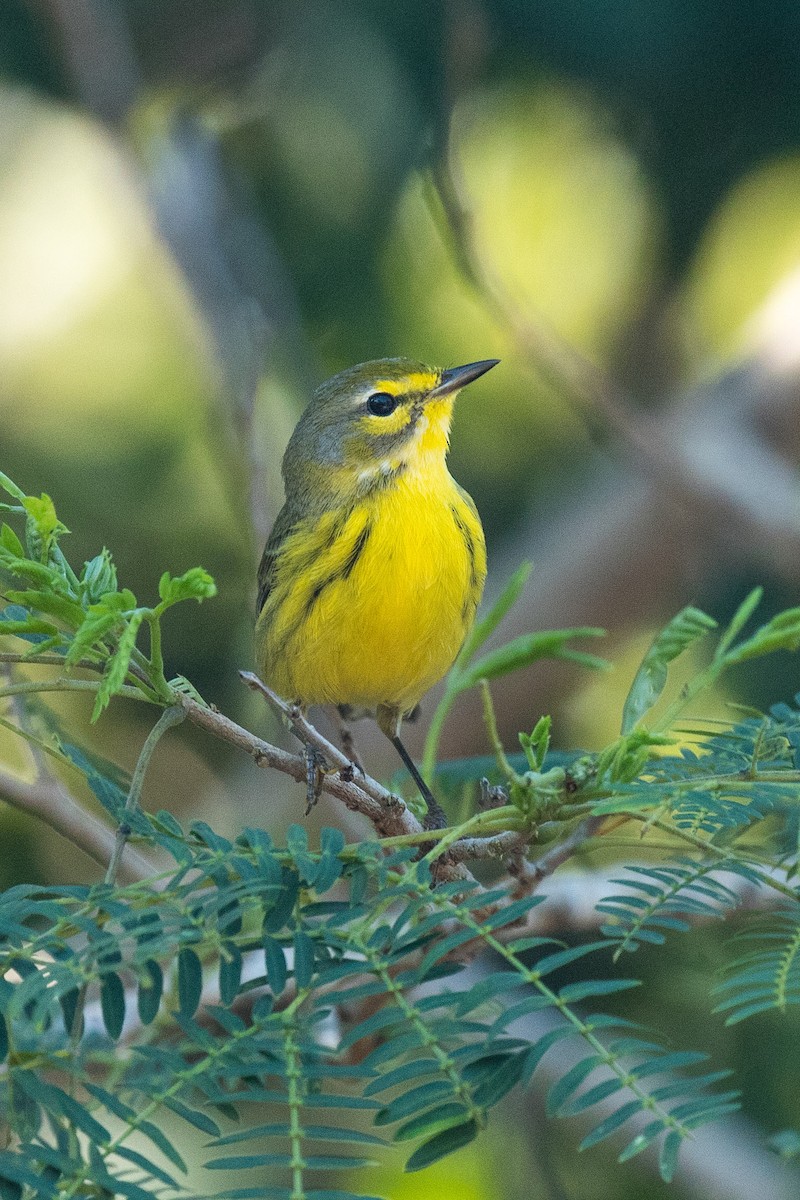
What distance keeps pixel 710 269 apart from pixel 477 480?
1.45 metres

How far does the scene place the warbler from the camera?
315 centimetres

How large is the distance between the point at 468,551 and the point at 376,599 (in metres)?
0.34

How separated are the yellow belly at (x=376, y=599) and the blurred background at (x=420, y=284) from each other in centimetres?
104

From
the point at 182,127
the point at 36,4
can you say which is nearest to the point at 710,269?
the point at 182,127

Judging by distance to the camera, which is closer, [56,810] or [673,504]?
[56,810]

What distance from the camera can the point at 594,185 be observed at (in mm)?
5484

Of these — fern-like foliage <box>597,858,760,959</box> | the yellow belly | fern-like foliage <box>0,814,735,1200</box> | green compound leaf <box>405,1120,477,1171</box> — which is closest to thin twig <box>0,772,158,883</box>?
the yellow belly

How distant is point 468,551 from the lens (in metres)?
3.34

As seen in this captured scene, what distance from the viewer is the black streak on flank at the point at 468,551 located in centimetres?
332

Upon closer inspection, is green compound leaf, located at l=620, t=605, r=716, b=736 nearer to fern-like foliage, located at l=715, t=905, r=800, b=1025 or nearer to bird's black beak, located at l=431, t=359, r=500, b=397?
fern-like foliage, located at l=715, t=905, r=800, b=1025

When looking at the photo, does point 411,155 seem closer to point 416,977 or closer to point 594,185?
point 594,185

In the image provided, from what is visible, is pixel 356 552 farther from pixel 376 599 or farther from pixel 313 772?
pixel 313 772

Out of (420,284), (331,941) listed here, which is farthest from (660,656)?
(420,284)

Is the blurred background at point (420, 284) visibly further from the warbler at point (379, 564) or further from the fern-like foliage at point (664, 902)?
the fern-like foliage at point (664, 902)
